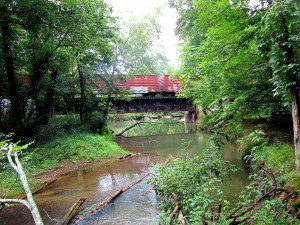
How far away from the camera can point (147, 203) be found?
5738 mm

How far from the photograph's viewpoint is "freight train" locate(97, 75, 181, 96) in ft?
65.0

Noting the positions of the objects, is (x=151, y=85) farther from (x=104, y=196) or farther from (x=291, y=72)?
(x=291, y=72)

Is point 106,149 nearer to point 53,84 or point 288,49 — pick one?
point 53,84

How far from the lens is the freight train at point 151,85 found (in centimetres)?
1981

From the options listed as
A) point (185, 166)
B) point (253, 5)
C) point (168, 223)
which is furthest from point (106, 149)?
point (253, 5)

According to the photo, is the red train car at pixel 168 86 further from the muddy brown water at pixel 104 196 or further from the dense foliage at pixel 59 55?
the muddy brown water at pixel 104 196

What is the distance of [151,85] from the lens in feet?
67.7

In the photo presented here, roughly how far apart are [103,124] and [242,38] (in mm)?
12752

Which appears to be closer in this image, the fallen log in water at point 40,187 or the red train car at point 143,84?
the fallen log in water at point 40,187

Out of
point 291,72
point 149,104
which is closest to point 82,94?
point 149,104

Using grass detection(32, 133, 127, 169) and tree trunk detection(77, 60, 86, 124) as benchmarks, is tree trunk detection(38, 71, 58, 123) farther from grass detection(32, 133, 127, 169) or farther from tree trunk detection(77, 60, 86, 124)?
grass detection(32, 133, 127, 169)

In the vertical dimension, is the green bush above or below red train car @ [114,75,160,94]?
below

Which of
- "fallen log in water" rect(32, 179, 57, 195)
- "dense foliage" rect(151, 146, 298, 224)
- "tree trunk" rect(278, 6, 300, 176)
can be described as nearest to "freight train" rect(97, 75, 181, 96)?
"fallen log in water" rect(32, 179, 57, 195)

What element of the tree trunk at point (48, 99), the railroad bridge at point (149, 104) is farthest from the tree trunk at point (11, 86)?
the railroad bridge at point (149, 104)
